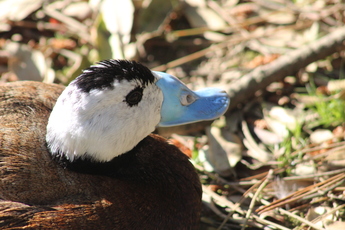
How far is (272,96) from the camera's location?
301 centimetres

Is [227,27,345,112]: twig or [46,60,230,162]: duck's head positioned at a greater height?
[46,60,230,162]: duck's head

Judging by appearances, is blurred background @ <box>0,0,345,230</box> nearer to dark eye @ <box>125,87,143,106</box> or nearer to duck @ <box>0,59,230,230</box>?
duck @ <box>0,59,230,230</box>

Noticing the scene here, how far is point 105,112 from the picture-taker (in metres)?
1.78

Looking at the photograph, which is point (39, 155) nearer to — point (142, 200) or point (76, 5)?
point (142, 200)

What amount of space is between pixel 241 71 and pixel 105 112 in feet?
5.19

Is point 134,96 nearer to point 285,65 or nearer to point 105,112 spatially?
point 105,112

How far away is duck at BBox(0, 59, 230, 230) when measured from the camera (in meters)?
1.73

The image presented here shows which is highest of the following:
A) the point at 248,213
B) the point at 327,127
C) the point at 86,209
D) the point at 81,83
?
the point at 81,83

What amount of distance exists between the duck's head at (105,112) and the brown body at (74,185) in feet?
0.35

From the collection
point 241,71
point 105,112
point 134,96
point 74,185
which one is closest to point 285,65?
point 241,71

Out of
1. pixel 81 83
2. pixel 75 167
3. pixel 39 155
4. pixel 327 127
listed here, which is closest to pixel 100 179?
pixel 75 167

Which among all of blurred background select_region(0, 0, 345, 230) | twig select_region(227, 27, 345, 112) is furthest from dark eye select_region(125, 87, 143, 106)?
twig select_region(227, 27, 345, 112)

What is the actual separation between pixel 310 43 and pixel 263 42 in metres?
0.38

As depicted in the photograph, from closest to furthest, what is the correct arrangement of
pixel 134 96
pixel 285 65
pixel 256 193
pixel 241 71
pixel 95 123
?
pixel 95 123 → pixel 134 96 → pixel 256 193 → pixel 285 65 → pixel 241 71
